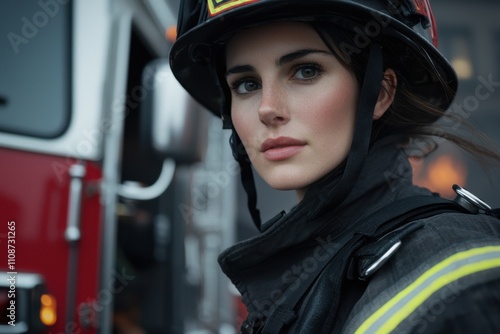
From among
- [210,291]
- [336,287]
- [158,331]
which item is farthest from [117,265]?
[336,287]

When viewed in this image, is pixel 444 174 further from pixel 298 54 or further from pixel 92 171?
pixel 298 54

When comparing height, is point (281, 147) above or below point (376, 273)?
above

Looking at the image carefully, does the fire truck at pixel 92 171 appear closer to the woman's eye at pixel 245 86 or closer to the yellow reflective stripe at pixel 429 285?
the woman's eye at pixel 245 86

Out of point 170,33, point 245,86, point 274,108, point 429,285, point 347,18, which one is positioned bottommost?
point 429,285

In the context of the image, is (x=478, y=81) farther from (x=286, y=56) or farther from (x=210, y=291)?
(x=286, y=56)

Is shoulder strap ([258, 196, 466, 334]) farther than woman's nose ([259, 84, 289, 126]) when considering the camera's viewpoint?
No

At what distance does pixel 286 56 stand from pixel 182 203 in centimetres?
201

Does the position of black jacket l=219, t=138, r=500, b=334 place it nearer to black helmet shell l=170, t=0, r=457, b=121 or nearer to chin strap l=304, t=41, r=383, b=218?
chin strap l=304, t=41, r=383, b=218

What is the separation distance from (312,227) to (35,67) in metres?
1.23

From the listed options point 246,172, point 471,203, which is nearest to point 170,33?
point 246,172

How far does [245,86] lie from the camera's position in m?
1.52

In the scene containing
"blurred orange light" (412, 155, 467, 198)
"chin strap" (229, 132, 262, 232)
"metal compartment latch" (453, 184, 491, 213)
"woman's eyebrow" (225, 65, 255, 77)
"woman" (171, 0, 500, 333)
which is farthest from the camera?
"blurred orange light" (412, 155, 467, 198)

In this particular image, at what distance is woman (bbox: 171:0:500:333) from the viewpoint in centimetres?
103

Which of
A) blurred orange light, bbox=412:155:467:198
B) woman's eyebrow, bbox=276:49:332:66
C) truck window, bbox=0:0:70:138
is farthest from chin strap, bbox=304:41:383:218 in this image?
blurred orange light, bbox=412:155:467:198
